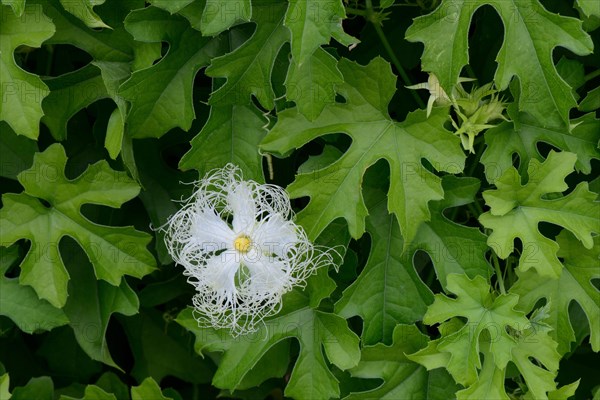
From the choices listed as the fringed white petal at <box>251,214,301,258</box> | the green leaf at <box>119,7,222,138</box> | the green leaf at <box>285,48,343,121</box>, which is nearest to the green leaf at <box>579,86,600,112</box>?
the green leaf at <box>285,48,343,121</box>

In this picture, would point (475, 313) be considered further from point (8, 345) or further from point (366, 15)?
point (8, 345)

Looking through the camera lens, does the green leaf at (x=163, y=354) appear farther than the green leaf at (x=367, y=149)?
Yes

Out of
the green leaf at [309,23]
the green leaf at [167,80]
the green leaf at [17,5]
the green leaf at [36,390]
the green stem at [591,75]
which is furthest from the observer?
the green leaf at [36,390]

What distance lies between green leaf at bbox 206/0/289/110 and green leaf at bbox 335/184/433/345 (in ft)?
1.15

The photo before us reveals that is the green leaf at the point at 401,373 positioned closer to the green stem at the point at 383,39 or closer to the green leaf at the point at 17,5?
the green stem at the point at 383,39

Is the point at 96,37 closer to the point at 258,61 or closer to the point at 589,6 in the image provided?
the point at 258,61

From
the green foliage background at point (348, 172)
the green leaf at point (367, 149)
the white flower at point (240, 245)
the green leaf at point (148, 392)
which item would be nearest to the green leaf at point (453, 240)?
the green foliage background at point (348, 172)

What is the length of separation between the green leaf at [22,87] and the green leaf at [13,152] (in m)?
0.24

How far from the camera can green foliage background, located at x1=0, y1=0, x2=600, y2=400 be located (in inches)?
56.7

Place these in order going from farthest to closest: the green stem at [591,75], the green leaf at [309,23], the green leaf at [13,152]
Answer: the green leaf at [13,152]
the green stem at [591,75]
the green leaf at [309,23]

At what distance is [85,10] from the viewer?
1.44 metres

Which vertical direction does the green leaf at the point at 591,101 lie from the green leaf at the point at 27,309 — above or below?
above

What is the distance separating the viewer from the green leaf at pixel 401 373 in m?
1.57

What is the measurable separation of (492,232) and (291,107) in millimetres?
459
